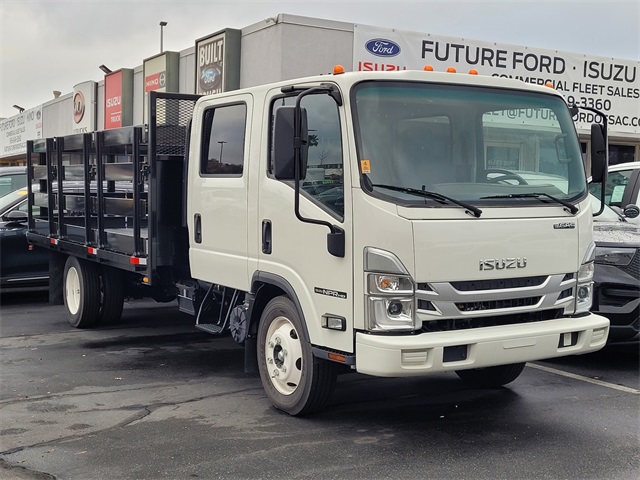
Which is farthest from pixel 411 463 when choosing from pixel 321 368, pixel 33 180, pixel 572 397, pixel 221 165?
pixel 33 180

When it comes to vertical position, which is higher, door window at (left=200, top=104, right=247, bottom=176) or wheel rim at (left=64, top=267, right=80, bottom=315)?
door window at (left=200, top=104, right=247, bottom=176)

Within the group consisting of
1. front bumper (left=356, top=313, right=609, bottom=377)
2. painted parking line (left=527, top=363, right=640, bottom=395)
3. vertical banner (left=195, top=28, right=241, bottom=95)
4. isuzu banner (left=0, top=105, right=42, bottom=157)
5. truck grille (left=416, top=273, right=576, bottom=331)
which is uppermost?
vertical banner (left=195, top=28, right=241, bottom=95)

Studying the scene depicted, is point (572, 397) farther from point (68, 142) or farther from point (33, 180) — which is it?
point (33, 180)

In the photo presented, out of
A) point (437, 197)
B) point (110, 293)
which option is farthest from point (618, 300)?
point (110, 293)

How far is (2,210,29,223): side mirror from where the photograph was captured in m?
11.6

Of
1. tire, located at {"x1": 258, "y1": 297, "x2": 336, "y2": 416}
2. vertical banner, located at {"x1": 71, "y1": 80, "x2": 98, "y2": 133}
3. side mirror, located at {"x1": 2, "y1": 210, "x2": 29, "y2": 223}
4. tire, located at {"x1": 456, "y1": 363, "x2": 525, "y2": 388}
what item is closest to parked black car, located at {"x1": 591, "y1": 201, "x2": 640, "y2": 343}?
tire, located at {"x1": 456, "y1": 363, "x2": 525, "y2": 388}

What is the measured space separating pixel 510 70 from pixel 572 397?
1216 centimetres

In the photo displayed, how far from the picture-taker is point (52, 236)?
10305mm

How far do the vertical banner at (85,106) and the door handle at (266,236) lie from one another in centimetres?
1983

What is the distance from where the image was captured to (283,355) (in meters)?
6.12

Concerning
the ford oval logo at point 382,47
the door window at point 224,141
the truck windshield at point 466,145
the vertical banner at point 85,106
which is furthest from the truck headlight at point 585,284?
the vertical banner at point 85,106

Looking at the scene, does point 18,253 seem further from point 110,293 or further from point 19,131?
point 19,131

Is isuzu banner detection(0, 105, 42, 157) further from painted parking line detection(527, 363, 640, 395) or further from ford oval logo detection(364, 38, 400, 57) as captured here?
painted parking line detection(527, 363, 640, 395)

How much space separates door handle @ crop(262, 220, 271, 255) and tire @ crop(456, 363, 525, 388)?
6.68 feet
